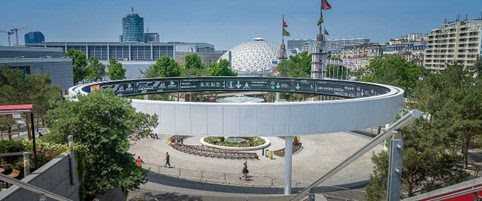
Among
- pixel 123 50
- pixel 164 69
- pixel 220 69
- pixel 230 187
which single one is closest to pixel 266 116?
pixel 230 187

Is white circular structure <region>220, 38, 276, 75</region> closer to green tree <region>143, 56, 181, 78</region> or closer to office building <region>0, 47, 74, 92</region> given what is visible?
green tree <region>143, 56, 181, 78</region>

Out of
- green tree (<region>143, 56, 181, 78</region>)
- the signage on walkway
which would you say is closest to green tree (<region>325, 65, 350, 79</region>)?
green tree (<region>143, 56, 181, 78</region>)

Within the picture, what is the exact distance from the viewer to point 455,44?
111m

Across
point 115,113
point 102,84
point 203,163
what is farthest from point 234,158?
point 115,113

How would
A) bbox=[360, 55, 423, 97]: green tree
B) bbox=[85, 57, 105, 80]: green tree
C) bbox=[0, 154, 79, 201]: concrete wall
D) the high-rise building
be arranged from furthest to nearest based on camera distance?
A: the high-rise building → bbox=[85, 57, 105, 80]: green tree → bbox=[360, 55, 423, 97]: green tree → bbox=[0, 154, 79, 201]: concrete wall

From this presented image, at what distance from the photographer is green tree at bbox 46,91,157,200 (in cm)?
1428

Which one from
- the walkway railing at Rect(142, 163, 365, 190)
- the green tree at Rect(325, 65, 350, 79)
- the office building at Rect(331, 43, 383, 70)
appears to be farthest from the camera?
the office building at Rect(331, 43, 383, 70)

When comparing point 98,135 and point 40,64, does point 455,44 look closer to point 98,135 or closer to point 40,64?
point 40,64

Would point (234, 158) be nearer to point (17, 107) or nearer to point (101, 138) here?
point (101, 138)

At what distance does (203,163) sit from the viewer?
2794 centimetres

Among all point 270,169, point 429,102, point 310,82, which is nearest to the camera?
point 429,102

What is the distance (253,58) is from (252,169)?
99.9m

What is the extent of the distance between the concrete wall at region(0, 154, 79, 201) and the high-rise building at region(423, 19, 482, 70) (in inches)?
4231

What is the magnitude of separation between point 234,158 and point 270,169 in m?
3.84
